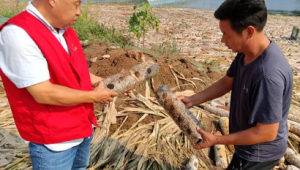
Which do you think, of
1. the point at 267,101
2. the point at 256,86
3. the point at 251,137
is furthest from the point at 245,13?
the point at 251,137

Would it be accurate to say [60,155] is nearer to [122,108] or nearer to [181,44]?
[122,108]

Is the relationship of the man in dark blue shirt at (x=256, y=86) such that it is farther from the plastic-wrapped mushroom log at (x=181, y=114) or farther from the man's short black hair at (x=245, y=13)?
the plastic-wrapped mushroom log at (x=181, y=114)

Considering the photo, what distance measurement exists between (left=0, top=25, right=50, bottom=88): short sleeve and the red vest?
39 mm

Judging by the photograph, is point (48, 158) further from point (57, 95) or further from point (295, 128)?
point (295, 128)

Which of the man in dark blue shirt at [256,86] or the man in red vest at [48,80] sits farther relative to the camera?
the man in dark blue shirt at [256,86]

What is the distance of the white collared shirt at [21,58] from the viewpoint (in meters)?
1.44

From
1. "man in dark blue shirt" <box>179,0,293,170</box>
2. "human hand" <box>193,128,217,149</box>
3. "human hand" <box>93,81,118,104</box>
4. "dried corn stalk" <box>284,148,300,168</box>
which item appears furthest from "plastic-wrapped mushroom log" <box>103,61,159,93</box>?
"dried corn stalk" <box>284,148,300,168</box>

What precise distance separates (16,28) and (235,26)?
1.31 m

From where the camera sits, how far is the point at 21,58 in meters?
1.46

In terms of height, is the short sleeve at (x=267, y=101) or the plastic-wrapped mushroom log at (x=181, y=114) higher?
the short sleeve at (x=267, y=101)

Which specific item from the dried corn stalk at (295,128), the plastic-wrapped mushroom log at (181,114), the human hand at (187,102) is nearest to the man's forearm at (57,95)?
the plastic-wrapped mushroom log at (181,114)

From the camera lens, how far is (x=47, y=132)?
1.71m

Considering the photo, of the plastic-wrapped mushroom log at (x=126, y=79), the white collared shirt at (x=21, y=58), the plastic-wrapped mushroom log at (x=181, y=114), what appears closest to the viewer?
the white collared shirt at (x=21, y=58)

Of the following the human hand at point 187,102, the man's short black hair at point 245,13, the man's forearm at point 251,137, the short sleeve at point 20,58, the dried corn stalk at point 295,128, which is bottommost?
the dried corn stalk at point 295,128
